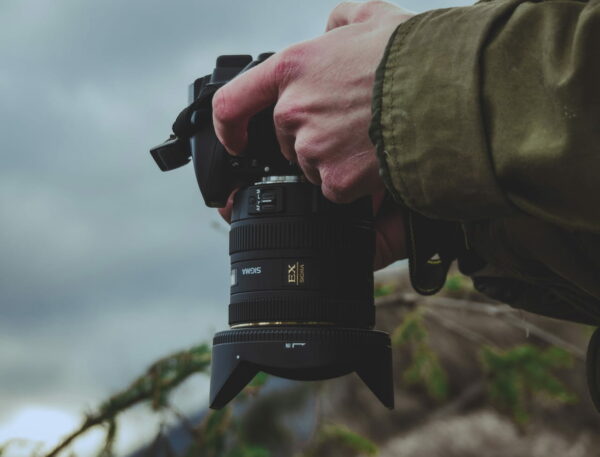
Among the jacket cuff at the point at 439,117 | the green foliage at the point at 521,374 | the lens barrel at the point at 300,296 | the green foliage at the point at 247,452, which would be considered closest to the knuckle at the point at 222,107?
the lens barrel at the point at 300,296

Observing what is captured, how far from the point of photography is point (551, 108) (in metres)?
0.63

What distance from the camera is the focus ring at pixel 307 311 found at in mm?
907

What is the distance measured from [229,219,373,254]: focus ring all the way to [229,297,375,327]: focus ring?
65 mm

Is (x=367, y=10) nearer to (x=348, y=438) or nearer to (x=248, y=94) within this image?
(x=248, y=94)

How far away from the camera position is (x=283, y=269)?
0.92 metres

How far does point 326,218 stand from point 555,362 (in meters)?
1.22

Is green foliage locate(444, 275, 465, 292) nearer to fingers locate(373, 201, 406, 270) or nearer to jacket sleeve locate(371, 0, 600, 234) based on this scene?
fingers locate(373, 201, 406, 270)

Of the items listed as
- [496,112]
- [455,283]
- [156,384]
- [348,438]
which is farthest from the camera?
[455,283]

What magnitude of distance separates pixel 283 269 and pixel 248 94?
8.4 inches

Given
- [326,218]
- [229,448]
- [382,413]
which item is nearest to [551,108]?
[326,218]

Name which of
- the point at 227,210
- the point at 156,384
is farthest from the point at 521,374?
the point at 227,210

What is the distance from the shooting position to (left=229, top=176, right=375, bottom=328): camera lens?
91 cm

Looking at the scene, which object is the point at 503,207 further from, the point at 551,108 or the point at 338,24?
the point at 338,24

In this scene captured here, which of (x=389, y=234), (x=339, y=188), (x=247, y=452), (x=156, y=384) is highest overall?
(x=339, y=188)
